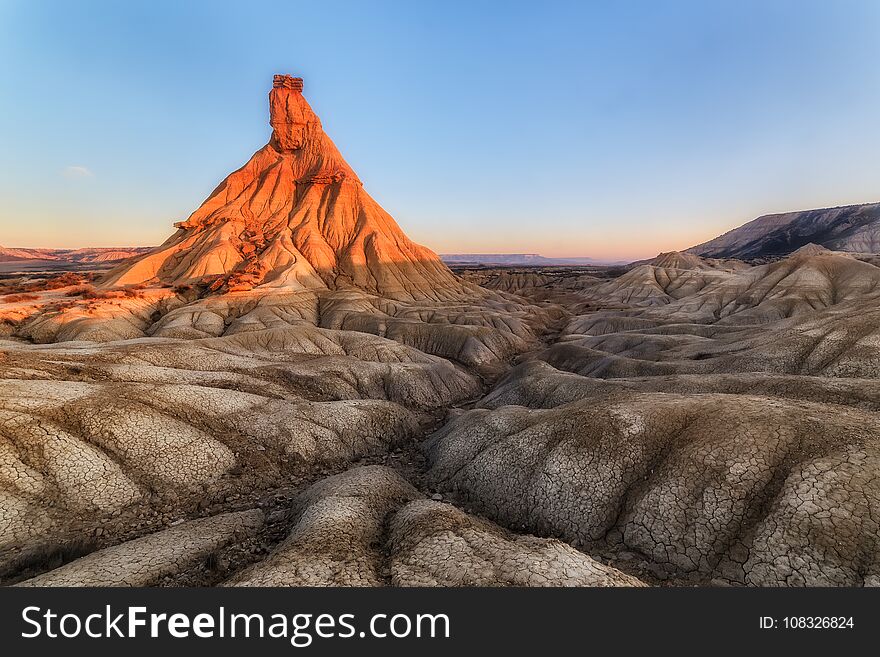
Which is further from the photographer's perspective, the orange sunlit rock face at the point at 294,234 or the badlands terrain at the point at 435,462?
the orange sunlit rock face at the point at 294,234

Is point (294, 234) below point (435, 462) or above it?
above

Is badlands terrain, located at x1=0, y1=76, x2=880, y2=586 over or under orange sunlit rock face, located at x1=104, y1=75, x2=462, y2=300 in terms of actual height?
under

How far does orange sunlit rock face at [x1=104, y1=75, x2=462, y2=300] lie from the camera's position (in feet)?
235

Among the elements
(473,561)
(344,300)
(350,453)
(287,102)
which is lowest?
(350,453)

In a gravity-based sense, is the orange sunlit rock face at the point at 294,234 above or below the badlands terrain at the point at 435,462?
above

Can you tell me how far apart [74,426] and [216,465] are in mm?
6107

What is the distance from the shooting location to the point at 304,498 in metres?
16.1

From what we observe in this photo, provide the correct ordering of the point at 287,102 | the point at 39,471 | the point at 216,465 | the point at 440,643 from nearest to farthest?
the point at 440,643 < the point at 39,471 < the point at 216,465 < the point at 287,102

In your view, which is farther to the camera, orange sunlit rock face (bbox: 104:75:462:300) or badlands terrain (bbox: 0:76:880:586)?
orange sunlit rock face (bbox: 104:75:462:300)

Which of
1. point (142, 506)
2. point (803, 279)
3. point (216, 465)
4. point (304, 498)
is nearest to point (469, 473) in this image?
point (304, 498)

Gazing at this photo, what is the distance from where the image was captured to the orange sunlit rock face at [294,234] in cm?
7156

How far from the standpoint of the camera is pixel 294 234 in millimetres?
83500

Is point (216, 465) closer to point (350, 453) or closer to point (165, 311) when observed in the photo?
point (350, 453)

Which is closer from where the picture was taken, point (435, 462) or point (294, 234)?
point (435, 462)
